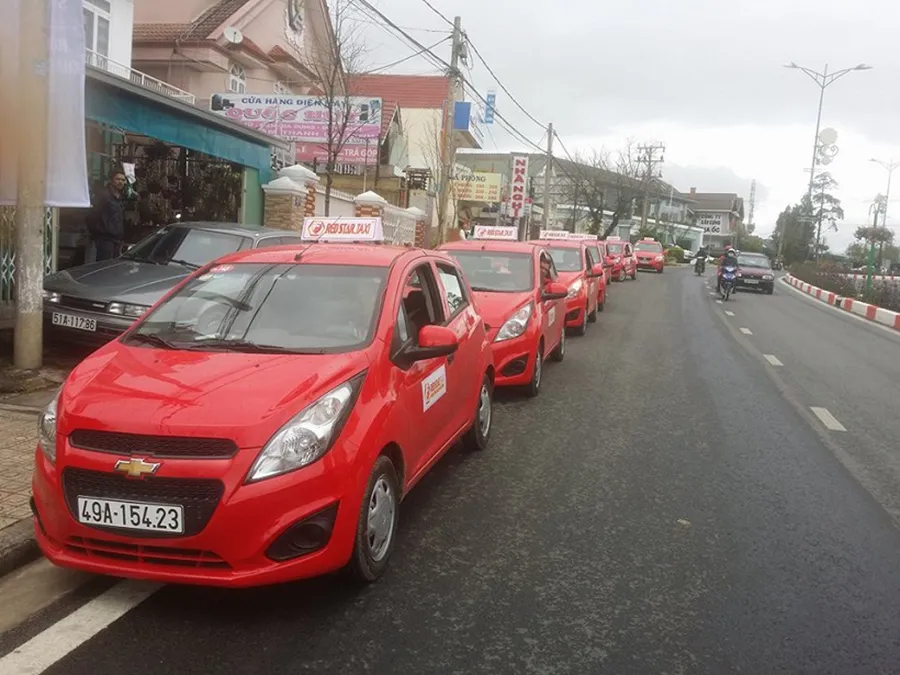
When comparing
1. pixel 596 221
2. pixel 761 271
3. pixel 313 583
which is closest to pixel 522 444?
pixel 313 583

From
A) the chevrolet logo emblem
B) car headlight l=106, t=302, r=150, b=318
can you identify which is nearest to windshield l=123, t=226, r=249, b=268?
car headlight l=106, t=302, r=150, b=318

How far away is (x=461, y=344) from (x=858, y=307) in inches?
927

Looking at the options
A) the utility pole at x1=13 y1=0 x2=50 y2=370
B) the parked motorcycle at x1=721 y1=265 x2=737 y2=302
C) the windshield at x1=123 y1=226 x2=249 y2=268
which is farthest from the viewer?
the parked motorcycle at x1=721 y1=265 x2=737 y2=302

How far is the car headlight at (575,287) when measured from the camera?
13.1 meters

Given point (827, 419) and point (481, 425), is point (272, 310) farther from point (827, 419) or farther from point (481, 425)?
point (827, 419)

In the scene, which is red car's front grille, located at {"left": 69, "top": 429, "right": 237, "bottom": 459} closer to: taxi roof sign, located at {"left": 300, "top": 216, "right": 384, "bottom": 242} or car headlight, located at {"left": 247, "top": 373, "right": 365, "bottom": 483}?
car headlight, located at {"left": 247, "top": 373, "right": 365, "bottom": 483}

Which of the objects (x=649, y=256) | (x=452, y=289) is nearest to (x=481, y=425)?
(x=452, y=289)

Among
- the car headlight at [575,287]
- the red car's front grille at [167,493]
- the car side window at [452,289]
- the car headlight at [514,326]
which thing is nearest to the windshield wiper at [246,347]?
the red car's front grille at [167,493]

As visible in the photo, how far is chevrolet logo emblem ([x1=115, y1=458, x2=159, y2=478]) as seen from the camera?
322 centimetres

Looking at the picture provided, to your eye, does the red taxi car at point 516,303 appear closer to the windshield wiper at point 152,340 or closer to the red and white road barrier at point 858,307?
the windshield wiper at point 152,340

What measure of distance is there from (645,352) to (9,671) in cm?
1030

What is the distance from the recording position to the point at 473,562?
4.12 m

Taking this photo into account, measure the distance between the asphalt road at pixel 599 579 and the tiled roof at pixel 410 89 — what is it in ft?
113

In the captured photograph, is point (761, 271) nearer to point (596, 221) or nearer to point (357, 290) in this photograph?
point (596, 221)
